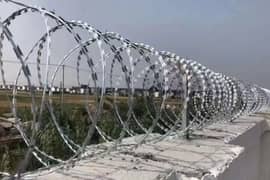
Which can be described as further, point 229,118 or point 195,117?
point 229,118

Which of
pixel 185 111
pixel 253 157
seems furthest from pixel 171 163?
pixel 253 157

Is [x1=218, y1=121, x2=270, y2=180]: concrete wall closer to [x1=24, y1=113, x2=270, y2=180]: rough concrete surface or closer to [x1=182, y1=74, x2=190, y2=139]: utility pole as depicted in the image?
[x1=24, y1=113, x2=270, y2=180]: rough concrete surface

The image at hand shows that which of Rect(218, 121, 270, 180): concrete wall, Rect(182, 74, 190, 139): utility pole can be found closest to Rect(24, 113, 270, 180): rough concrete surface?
Rect(218, 121, 270, 180): concrete wall

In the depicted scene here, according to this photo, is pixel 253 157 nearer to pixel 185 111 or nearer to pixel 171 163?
pixel 185 111

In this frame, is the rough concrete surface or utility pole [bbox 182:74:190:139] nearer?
the rough concrete surface

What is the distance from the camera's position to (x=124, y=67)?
454cm

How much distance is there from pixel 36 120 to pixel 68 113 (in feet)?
17.6

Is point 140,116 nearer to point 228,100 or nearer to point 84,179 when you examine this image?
point 228,100

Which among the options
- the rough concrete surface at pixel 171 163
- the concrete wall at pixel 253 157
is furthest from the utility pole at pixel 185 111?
the concrete wall at pixel 253 157

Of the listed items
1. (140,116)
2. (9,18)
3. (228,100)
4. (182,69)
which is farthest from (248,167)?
(9,18)

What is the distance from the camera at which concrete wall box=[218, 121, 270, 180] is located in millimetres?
6141

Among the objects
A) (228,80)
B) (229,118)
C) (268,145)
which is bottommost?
(268,145)

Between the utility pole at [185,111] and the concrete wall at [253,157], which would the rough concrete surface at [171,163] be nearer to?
the concrete wall at [253,157]

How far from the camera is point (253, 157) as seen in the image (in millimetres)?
9219
